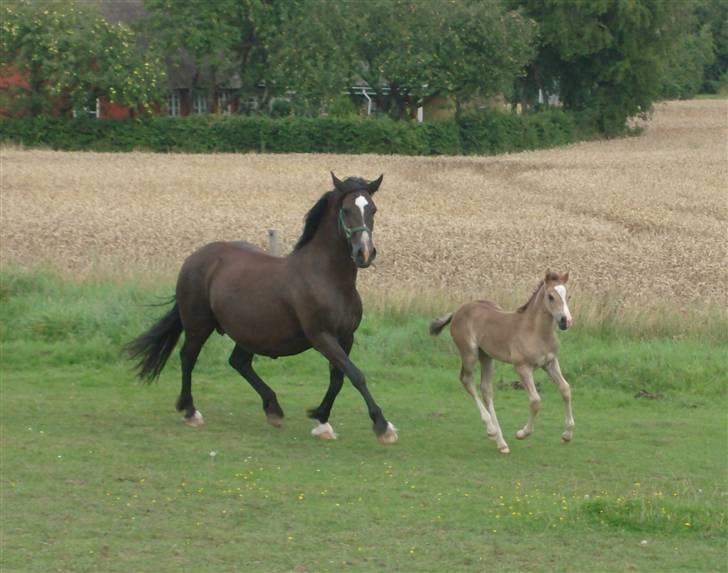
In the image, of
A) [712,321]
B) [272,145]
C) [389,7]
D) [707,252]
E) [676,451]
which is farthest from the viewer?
[389,7]

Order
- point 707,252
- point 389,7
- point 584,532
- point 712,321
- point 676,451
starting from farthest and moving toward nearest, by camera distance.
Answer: point 389,7 → point 707,252 → point 712,321 → point 676,451 → point 584,532

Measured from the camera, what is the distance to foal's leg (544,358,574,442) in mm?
10781

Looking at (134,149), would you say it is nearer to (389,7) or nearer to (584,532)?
(389,7)

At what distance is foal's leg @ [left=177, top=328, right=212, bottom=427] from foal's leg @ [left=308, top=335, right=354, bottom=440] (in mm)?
1183

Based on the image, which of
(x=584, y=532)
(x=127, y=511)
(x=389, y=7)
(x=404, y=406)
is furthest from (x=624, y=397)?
(x=389, y=7)

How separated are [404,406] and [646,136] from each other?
6514 centimetres

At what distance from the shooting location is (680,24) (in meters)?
74.1

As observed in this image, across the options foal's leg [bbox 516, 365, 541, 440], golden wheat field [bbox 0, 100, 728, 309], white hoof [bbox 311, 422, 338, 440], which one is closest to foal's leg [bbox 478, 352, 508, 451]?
foal's leg [bbox 516, 365, 541, 440]

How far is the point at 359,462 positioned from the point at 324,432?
1.10 m

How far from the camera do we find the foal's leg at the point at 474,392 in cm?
1102

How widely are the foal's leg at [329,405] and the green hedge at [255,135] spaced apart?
4612 centimetres

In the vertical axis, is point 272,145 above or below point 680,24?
below

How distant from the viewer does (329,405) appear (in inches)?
466

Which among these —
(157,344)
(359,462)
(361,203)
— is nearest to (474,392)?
(359,462)
